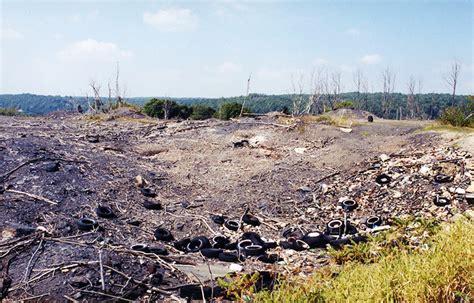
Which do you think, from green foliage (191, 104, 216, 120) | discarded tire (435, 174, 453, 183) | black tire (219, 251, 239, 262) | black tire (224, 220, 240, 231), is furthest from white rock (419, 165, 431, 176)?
green foliage (191, 104, 216, 120)

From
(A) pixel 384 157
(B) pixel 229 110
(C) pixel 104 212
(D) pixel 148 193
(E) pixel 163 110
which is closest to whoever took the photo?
(C) pixel 104 212

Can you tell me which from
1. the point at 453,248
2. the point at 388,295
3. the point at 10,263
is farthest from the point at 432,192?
the point at 10,263

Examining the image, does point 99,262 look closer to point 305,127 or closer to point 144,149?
point 144,149

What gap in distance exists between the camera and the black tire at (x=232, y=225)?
6194 mm

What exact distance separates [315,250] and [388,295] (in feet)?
8.37

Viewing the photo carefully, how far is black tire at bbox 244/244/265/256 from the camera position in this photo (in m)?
5.20

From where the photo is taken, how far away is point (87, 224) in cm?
540

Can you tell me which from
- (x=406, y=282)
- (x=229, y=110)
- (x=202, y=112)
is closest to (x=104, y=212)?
(x=406, y=282)

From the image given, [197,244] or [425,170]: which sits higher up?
[425,170]

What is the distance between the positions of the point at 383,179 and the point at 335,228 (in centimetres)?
189

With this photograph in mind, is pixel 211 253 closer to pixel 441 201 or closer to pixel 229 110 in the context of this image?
pixel 441 201

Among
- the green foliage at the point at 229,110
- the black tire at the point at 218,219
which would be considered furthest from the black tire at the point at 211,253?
the green foliage at the point at 229,110

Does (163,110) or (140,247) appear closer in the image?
(140,247)

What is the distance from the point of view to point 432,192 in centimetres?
683
